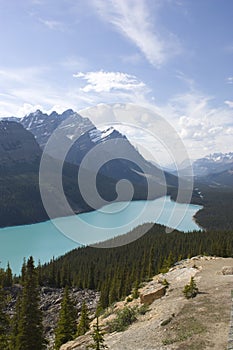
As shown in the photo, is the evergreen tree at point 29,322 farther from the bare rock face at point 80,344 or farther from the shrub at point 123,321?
the shrub at point 123,321

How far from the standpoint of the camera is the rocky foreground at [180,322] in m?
14.0

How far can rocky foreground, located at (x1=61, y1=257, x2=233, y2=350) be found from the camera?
14023 millimetres

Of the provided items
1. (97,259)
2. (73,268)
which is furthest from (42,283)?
(97,259)

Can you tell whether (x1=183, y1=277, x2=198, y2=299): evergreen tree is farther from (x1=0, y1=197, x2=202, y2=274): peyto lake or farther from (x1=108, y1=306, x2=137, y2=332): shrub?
(x1=0, y1=197, x2=202, y2=274): peyto lake

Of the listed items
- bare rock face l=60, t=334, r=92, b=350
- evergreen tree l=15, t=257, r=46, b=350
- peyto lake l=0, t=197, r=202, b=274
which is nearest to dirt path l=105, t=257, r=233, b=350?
bare rock face l=60, t=334, r=92, b=350

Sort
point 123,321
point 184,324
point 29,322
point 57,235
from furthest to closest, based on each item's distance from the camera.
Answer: point 57,235
point 29,322
point 123,321
point 184,324

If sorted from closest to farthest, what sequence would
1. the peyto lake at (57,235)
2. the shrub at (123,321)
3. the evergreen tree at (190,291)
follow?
the shrub at (123,321)
the evergreen tree at (190,291)
the peyto lake at (57,235)

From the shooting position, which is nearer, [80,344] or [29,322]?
[80,344]

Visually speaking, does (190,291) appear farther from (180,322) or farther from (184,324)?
(184,324)

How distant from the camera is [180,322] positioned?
52.3 feet

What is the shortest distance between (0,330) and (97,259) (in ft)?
186

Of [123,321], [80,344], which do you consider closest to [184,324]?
[123,321]

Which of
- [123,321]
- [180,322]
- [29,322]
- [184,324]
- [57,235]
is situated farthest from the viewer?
[57,235]

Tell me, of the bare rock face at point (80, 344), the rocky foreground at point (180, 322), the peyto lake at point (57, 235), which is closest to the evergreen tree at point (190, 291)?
the rocky foreground at point (180, 322)
